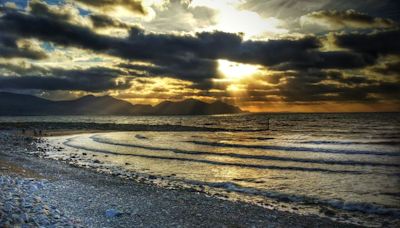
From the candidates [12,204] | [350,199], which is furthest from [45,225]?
[350,199]

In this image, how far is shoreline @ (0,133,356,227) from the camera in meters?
12.6

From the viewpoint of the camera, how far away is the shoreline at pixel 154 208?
1258 centimetres

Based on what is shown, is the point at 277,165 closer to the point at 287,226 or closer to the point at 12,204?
the point at 287,226

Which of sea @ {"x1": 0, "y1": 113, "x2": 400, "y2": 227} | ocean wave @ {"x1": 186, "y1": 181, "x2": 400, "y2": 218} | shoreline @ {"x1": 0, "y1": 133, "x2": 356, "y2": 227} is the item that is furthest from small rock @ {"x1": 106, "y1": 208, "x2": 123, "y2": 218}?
ocean wave @ {"x1": 186, "y1": 181, "x2": 400, "y2": 218}

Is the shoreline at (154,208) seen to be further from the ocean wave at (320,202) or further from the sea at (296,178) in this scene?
the ocean wave at (320,202)

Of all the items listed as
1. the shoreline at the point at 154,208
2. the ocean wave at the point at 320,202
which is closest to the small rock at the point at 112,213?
the shoreline at the point at 154,208

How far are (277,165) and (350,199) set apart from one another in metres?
12.4

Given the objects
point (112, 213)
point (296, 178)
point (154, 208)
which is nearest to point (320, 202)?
point (296, 178)

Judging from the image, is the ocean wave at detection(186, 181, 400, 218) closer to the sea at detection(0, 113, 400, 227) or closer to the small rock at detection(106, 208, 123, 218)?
the sea at detection(0, 113, 400, 227)

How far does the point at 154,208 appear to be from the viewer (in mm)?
14531

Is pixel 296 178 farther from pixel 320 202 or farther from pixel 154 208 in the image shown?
pixel 154 208

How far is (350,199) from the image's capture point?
58.9 feet

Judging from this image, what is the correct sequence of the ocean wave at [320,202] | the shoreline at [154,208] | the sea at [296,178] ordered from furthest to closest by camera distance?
the sea at [296,178] < the ocean wave at [320,202] < the shoreline at [154,208]

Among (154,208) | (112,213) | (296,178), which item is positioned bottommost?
(296,178)
